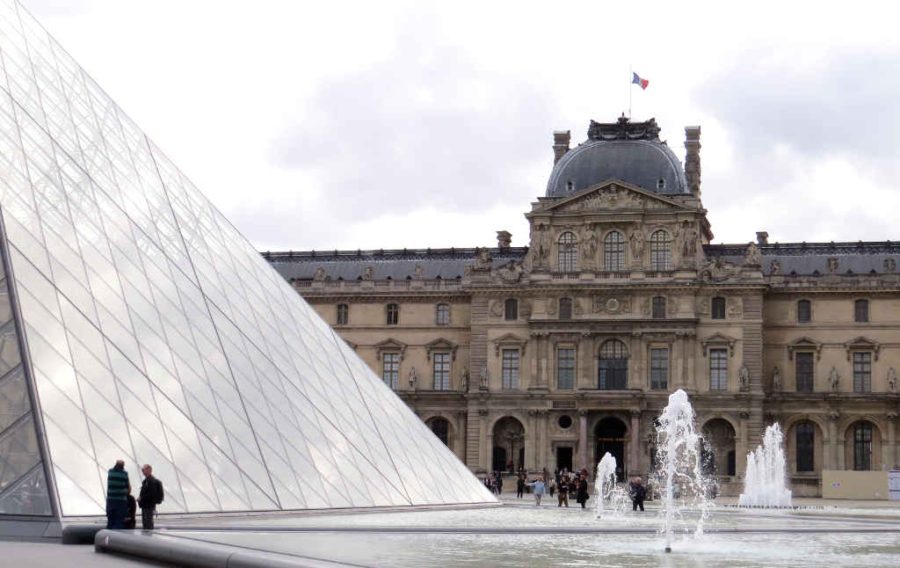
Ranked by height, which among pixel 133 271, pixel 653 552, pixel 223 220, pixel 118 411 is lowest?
pixel 653 552

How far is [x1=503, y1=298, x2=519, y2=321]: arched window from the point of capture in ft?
234

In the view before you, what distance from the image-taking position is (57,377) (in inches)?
743

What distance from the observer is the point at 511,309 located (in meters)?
71.5

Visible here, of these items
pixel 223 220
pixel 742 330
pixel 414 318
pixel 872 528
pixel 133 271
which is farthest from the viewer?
pixel 414 318

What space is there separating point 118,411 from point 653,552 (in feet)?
24.5

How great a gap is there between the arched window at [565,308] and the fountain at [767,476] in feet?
36.4

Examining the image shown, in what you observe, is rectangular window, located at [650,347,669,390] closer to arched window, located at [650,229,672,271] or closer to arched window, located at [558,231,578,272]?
arched window, located at [650,229,672,271]

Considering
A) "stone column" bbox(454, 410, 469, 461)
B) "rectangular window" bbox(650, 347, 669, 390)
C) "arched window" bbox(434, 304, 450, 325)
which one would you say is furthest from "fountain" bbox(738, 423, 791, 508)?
"arched window" bbox(434, 304, 450, 325)

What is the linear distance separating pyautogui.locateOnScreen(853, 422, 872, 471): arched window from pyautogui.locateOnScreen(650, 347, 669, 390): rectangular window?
30.1 feet

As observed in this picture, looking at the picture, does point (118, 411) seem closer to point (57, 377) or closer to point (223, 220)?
point (57, 377)

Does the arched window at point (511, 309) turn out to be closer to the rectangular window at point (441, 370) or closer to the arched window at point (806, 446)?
the rectangular window at point (441, 370)

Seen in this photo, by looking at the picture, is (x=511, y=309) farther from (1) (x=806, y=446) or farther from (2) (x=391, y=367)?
(1) (x=806, y=446)

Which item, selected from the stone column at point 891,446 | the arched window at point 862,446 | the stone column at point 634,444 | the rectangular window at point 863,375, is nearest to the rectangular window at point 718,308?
the stone column at point 634,444

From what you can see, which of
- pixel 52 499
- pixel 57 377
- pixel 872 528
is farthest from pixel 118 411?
pixel 872 528
